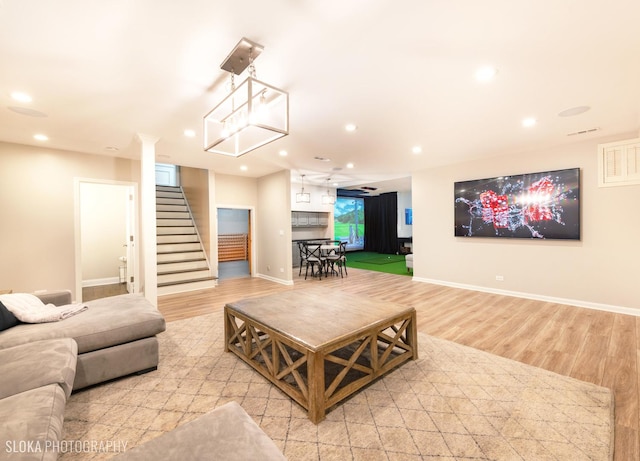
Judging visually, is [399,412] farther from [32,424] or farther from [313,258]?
[313,258]

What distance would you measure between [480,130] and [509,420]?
3.50m

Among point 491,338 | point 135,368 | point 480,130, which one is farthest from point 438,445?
point 480,130

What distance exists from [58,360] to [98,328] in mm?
545

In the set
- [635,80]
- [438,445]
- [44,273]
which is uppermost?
[635,80]

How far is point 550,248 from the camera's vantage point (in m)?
4.74

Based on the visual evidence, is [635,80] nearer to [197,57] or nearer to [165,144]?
[197,57]

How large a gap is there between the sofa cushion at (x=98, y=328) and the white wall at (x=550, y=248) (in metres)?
5.55

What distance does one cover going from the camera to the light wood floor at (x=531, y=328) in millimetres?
2355

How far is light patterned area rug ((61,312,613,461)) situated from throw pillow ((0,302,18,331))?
84cm

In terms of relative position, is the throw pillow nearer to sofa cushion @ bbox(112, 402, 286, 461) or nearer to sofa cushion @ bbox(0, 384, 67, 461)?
sofa cushion @ bbox(0, 384, 67, 461)

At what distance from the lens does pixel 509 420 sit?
6.19 feet

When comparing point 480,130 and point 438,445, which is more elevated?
point 480,130

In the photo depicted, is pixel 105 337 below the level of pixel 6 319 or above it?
below

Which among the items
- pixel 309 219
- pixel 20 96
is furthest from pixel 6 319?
pixel 309 219
